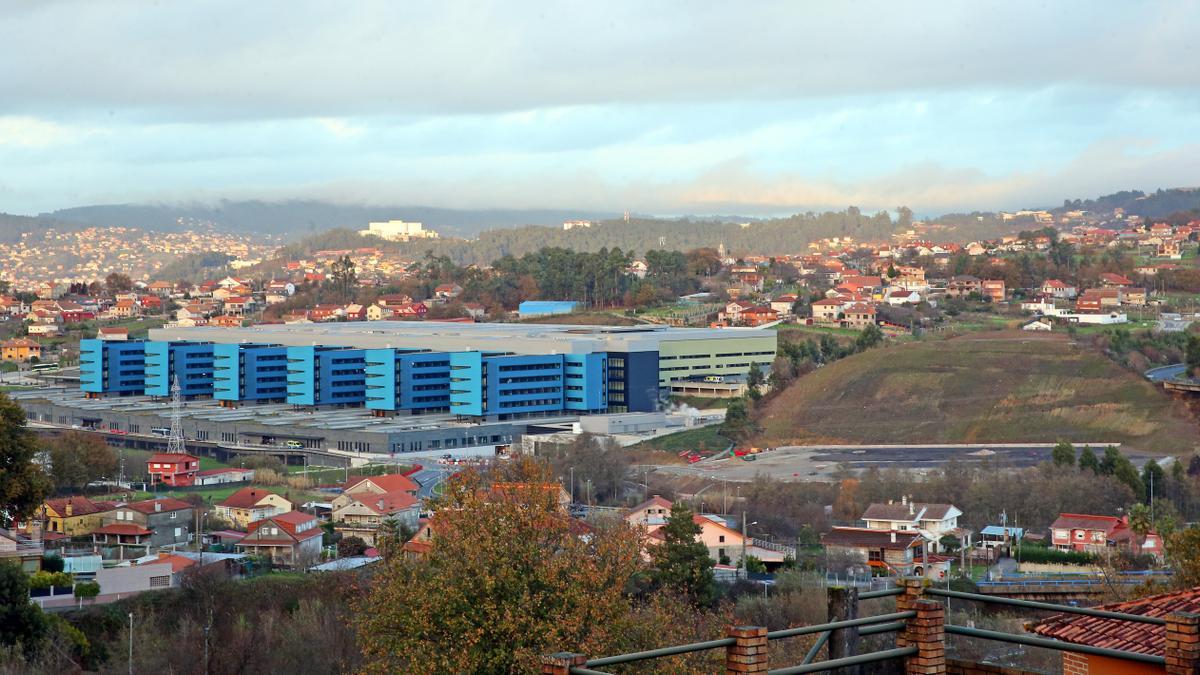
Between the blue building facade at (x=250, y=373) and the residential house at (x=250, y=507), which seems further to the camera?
the blue building facade at (x=250, y=373)

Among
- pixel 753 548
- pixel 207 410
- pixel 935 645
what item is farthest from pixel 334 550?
pixel 207 410

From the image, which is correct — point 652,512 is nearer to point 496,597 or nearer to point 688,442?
point 688,442

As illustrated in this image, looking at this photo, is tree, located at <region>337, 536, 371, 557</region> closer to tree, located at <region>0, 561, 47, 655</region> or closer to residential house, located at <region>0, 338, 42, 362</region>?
tree, located at <region>0, 561, 47, 655</region>

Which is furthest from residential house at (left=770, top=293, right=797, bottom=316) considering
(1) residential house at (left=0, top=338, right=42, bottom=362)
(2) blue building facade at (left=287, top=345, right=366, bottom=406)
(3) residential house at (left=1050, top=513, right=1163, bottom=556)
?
(3) residential house at (left=1050, top=513, right=1163, bottom=556)

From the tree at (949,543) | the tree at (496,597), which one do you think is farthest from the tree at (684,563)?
the tree at (496,597)

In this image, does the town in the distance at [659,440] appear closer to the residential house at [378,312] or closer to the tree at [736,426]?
the tree at [736,426]

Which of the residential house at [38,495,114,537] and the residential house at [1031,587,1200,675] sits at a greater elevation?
the residential house at [1031,587,1200,675]
